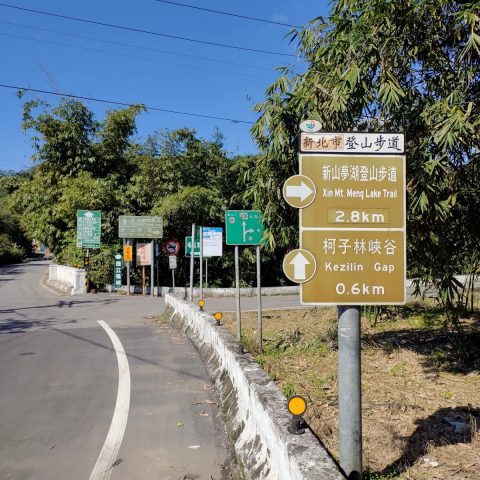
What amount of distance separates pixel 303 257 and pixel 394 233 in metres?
0.66

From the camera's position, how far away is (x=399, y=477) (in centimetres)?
387

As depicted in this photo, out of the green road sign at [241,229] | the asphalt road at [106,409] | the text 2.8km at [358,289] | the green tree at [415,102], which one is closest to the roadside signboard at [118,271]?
the asphalt road at [106,409]

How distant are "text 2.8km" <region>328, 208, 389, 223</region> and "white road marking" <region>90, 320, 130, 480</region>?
305 cm

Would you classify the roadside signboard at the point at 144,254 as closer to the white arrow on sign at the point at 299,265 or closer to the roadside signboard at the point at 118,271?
the roadside signboard at the point at 118,271

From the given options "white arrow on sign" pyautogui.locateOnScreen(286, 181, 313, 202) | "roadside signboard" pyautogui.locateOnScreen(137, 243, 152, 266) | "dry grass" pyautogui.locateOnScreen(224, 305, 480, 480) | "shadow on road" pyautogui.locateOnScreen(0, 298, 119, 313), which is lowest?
"shadow on road" pyautogui.locateOnScreen(0, 298, 119, 313)

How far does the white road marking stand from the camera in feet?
14.8

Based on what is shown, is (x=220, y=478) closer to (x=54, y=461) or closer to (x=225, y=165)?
(x=54, y=461)

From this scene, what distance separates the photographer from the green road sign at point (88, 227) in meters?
24.6

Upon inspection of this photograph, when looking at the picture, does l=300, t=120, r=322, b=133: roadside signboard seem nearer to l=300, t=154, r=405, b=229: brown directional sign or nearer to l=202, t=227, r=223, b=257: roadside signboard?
l=300, t=154, r=405, b=229: brown directional sign

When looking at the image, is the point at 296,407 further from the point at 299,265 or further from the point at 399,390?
the point at 399,390

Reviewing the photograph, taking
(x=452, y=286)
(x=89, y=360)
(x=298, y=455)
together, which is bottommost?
A: (x=89, y=360)

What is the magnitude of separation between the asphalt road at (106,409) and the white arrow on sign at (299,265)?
2.16 meters


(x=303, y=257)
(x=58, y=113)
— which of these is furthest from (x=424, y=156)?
A: (x=58, y=113)

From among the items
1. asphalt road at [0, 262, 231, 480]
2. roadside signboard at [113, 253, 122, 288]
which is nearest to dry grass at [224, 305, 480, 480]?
asphalt road at [0, 262, 231, 480]
